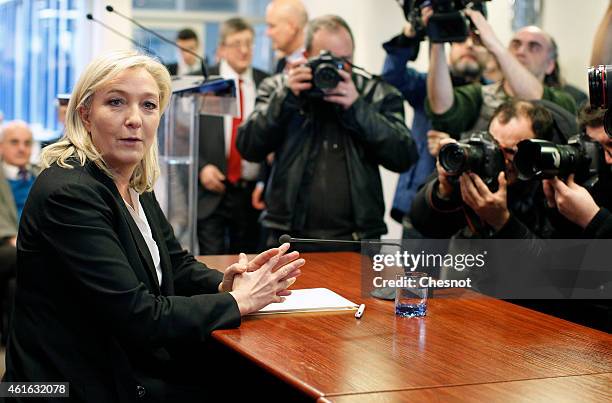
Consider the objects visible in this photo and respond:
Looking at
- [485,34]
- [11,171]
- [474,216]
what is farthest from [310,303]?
[11,171]

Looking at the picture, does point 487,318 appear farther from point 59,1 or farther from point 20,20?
point 20,20

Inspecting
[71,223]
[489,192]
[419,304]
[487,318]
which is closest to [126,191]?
[71,223]

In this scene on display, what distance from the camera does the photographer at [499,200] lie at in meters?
2.75

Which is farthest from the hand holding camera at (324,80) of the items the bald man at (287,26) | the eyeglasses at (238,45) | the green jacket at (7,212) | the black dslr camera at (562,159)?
the green jacket at (7,212)

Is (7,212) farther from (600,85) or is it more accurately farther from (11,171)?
(600,85)

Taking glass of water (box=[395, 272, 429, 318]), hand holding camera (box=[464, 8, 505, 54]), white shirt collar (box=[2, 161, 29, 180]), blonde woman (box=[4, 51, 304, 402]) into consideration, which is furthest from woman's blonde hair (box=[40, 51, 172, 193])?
white shirt collar (box=[2, 161, 29, 180])

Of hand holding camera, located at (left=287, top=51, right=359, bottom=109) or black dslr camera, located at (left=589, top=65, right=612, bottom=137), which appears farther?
hand holding camera, located at (left=287, top=51, right=359, bottom=109)

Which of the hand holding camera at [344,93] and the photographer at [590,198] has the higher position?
the hand holding camera at [344,93]

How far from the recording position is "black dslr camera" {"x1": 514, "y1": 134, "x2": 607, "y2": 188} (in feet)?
8.33

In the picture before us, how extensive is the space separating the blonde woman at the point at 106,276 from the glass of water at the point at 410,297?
25 cm

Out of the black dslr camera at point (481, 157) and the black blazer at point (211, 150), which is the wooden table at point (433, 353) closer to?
the black dslr camera at point (481, 157)

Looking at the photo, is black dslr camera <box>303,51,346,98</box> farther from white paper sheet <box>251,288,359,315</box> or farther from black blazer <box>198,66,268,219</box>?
white paper sheet <box>251,288,359,315</box>

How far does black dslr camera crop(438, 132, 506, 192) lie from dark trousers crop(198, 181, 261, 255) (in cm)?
182

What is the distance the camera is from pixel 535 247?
2.69 metres
